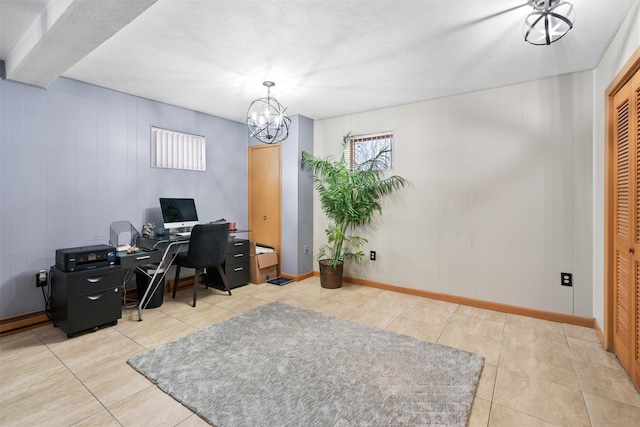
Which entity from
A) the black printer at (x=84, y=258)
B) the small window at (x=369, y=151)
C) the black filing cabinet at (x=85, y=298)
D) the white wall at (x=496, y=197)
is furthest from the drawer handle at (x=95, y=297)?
the small window at (x=369, y=151)

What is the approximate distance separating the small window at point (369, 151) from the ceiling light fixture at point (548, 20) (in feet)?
7.50

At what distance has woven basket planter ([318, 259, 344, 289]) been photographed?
419 centimetres

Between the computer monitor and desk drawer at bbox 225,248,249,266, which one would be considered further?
desk drawer at bbox 225,248,249,266

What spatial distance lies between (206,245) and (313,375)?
203 cm

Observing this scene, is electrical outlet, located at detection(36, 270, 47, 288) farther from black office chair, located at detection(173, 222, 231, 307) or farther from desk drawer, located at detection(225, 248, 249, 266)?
desk drawer, located at detection(225, 248, 249, 266)

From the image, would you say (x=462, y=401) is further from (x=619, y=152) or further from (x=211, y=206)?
(x=211, y=206)

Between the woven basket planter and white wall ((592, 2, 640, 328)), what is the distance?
2694 millimetres

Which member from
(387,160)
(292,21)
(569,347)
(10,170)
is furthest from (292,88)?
(569,347)

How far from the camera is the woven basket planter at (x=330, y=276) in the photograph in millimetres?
4191

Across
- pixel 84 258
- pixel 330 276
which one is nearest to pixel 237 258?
pixel 330 276

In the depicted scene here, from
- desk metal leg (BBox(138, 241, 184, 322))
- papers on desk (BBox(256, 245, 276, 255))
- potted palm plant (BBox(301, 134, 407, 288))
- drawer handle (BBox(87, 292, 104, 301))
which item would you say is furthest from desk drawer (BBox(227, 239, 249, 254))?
drawer handle (BBox(87, 292, 104, 301))

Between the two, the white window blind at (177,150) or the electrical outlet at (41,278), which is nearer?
the electrical outlet at (41,278)

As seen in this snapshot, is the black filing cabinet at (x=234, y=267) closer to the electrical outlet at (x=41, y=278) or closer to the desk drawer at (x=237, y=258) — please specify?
the desk drawer at (x=237, y=258)

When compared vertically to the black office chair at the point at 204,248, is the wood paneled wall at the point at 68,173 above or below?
above
